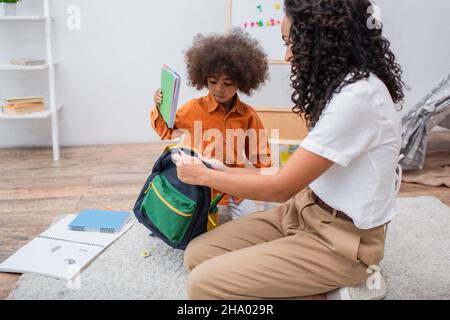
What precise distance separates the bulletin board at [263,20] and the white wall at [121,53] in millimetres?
416

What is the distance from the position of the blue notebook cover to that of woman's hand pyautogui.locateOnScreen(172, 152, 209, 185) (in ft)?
2.14

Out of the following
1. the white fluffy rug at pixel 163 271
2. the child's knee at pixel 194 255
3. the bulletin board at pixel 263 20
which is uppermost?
the bulletin board at pixel 263 20

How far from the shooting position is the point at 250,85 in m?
1.78

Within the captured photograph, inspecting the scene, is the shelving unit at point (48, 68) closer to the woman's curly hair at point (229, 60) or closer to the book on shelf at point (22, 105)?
the book on shelf at point (22, 105)

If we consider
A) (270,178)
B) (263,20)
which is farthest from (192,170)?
(263,20)

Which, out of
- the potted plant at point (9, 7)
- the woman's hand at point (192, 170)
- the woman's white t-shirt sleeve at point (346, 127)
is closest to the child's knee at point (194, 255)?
the woman's hand at point (192, 170)

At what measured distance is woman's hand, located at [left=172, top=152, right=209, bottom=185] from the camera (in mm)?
1229

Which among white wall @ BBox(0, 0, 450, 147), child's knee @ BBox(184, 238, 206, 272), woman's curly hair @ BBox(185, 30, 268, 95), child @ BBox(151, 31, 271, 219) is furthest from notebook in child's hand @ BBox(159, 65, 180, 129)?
white wall @ BBox(0, 0, 450, 147)

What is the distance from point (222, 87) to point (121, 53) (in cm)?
143

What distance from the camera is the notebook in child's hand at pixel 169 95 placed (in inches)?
58.1

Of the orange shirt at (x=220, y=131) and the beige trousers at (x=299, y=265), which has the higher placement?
the orange shirt at (x=220, y=131)

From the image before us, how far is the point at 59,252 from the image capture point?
163 cm
